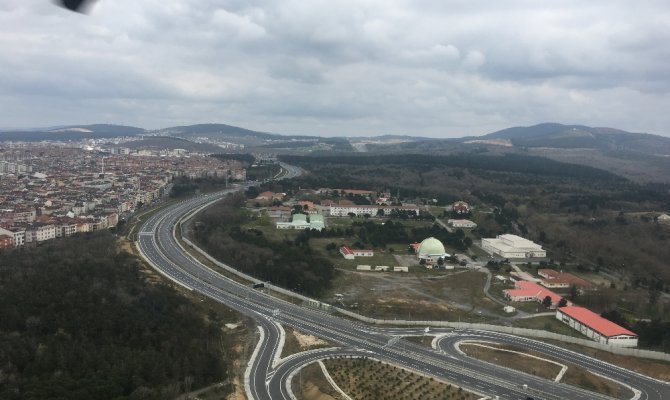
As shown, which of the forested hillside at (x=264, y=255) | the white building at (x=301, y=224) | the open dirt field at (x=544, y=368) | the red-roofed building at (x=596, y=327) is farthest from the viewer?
the white building at (x=301, y=224)

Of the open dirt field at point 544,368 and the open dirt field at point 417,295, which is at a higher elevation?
the open dirt field at point 417,295

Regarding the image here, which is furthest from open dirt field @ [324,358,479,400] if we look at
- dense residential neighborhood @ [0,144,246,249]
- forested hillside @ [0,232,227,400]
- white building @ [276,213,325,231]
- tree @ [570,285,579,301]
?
dense residential neighborhood @ [0,144,246,249]

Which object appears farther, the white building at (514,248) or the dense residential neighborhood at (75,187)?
the dense residential neighborhood at (75,187)

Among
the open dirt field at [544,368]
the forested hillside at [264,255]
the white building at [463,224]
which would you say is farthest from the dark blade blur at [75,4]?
the white building at [463,224]

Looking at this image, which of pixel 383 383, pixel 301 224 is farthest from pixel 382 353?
pixel 301 224

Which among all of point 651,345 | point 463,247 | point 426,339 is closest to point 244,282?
point 426,339

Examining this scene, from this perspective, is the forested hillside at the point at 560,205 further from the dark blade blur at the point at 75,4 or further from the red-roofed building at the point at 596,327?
the dark blade blur at the point at 75,4
